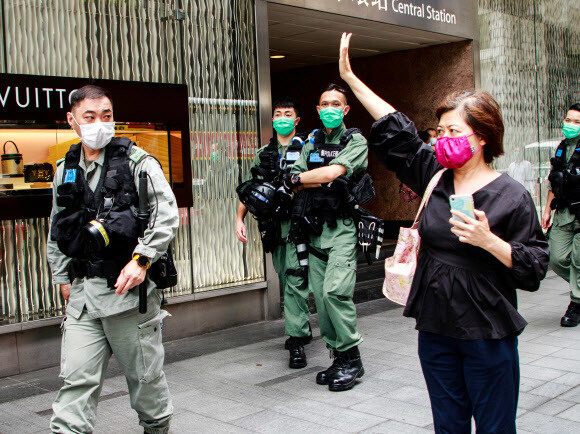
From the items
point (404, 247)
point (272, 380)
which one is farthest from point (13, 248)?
point (404, 247)

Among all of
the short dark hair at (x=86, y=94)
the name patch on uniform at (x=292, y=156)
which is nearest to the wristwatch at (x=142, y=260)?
the short dark hair at (x=86, y=94)

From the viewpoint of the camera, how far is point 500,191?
A: 266 cm

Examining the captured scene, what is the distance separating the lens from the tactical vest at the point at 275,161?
17.9 feet

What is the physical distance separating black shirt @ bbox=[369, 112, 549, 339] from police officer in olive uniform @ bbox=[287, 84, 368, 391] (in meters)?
2.10

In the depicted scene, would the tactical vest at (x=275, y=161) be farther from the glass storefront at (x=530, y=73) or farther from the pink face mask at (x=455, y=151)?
the glass storefront at (x=530, y=73)

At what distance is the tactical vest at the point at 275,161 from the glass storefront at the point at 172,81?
1.28 m

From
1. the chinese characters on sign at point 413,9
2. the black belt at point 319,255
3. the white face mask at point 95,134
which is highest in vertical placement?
the chinese characters on sign at point 413,9

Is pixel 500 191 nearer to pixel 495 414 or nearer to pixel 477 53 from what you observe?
pixel 495 414

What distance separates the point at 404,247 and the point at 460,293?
0.31 metres

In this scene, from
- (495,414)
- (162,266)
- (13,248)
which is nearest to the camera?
(495,414)

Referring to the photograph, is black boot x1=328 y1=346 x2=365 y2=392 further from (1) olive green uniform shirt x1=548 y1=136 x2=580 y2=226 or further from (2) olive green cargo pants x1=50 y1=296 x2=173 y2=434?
(1) olive green uniform shirt x1=548 y1=136 x2=580 y2=226

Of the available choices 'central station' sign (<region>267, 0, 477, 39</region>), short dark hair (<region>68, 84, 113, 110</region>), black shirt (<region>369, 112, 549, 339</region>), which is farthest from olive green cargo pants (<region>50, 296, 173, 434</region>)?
'central station' sign (<region>267, 0, 477, 39</region>)

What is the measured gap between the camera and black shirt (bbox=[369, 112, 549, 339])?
262cm

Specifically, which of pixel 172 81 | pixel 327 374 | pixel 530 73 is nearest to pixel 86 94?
pixel 327 374
